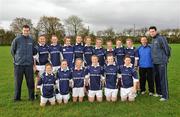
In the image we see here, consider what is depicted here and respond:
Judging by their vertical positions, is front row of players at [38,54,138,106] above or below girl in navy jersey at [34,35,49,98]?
below

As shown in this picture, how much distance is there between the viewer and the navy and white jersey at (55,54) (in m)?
10.6

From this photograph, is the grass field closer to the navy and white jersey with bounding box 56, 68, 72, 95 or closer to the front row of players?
the front row of players

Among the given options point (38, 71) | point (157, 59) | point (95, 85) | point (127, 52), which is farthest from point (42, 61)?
point (157, 59)

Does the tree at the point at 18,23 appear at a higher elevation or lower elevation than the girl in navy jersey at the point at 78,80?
higher

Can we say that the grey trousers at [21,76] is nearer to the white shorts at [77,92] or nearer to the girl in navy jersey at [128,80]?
the white shorts at [77,92]

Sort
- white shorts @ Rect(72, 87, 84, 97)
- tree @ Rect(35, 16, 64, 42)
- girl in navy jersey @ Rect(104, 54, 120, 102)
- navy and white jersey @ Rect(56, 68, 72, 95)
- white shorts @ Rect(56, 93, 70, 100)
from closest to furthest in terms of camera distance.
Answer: white shorts @ Rect(56, 93, 70, 100) < navy and white jersey @ Rect(56, 68, 72, 95) < white shorts @ Rect(72, 87, 84, 97) < girl in navy jersey @ Rect(104, 54, 120, 102) < tree @ Rect(35, 16, 64, 42)

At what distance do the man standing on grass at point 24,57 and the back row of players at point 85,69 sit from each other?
327 mm

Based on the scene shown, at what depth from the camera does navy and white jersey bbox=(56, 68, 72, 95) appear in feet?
32.9

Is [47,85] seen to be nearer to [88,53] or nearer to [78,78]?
[78,78]

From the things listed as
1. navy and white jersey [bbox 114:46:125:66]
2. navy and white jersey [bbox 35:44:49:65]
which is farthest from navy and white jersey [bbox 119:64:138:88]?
navy and white jersey [bbox 35:44:49:65]

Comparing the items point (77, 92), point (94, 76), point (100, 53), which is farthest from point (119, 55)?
point (77, 92)

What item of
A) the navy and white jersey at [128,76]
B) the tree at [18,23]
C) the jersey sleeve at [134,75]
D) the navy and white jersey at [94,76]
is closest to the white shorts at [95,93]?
the navy and white jersey at [94,76]

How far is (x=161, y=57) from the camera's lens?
10289mm

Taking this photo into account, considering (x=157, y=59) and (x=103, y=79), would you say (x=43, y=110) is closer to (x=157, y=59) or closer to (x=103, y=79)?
(x=103, y=79)
